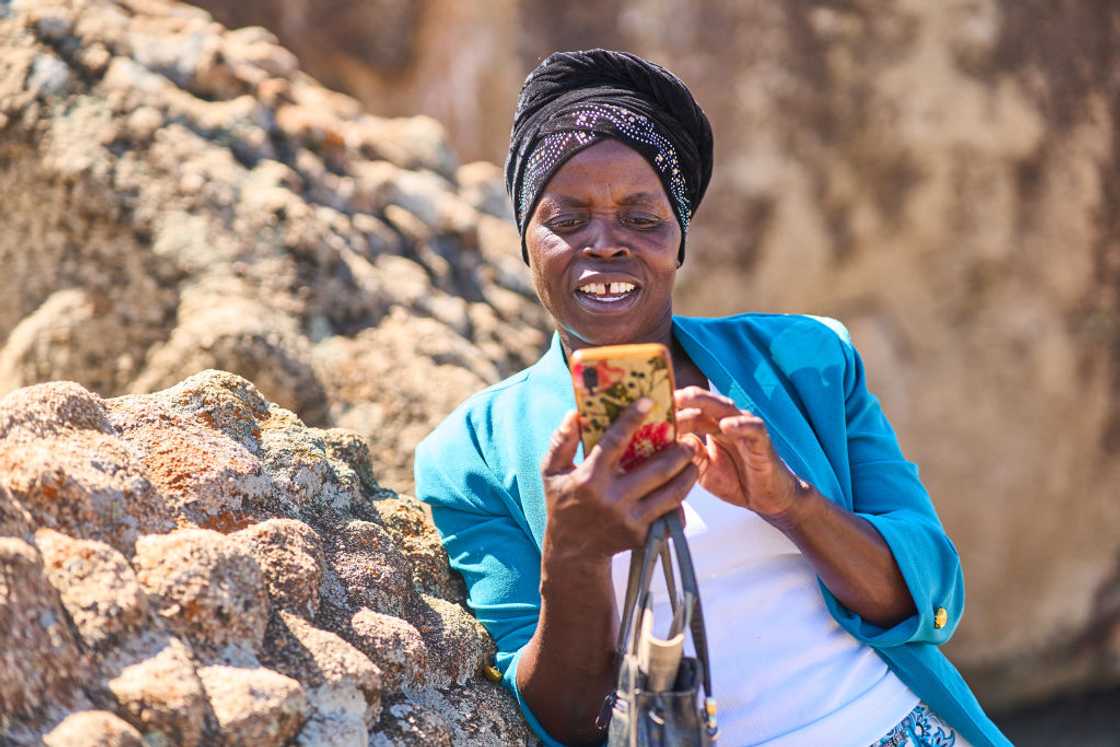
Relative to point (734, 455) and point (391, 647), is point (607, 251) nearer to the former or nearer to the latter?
point (734, 455)

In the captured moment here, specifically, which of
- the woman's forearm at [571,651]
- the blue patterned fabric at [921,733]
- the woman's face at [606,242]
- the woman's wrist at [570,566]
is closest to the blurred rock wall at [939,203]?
the woman's face at [606,242]

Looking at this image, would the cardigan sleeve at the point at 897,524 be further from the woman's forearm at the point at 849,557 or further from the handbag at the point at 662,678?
the handbag at the point at 662,678

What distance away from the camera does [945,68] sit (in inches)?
195

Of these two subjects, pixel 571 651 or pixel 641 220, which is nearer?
pixel 571 651

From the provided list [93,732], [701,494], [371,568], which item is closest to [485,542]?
[371,568]

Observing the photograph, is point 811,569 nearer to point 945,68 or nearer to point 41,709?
point 41,709

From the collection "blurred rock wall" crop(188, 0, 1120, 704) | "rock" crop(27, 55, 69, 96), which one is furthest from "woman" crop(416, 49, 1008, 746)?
"blurred rock wall" crop(188, 0, 1120, 704)

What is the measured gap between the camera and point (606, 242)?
184 centimetres

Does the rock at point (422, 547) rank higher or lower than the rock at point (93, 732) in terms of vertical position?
higher

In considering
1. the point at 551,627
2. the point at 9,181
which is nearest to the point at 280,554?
the point at 551,627

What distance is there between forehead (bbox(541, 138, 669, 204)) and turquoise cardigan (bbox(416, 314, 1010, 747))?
0.25 m

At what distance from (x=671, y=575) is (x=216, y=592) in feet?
1.65

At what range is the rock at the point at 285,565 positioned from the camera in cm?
153

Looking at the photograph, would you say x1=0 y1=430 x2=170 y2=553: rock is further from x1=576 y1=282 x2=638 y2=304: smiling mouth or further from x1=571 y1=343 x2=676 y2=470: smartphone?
x1=576 y1=282 x2=638 y2=304: smiling mouth
